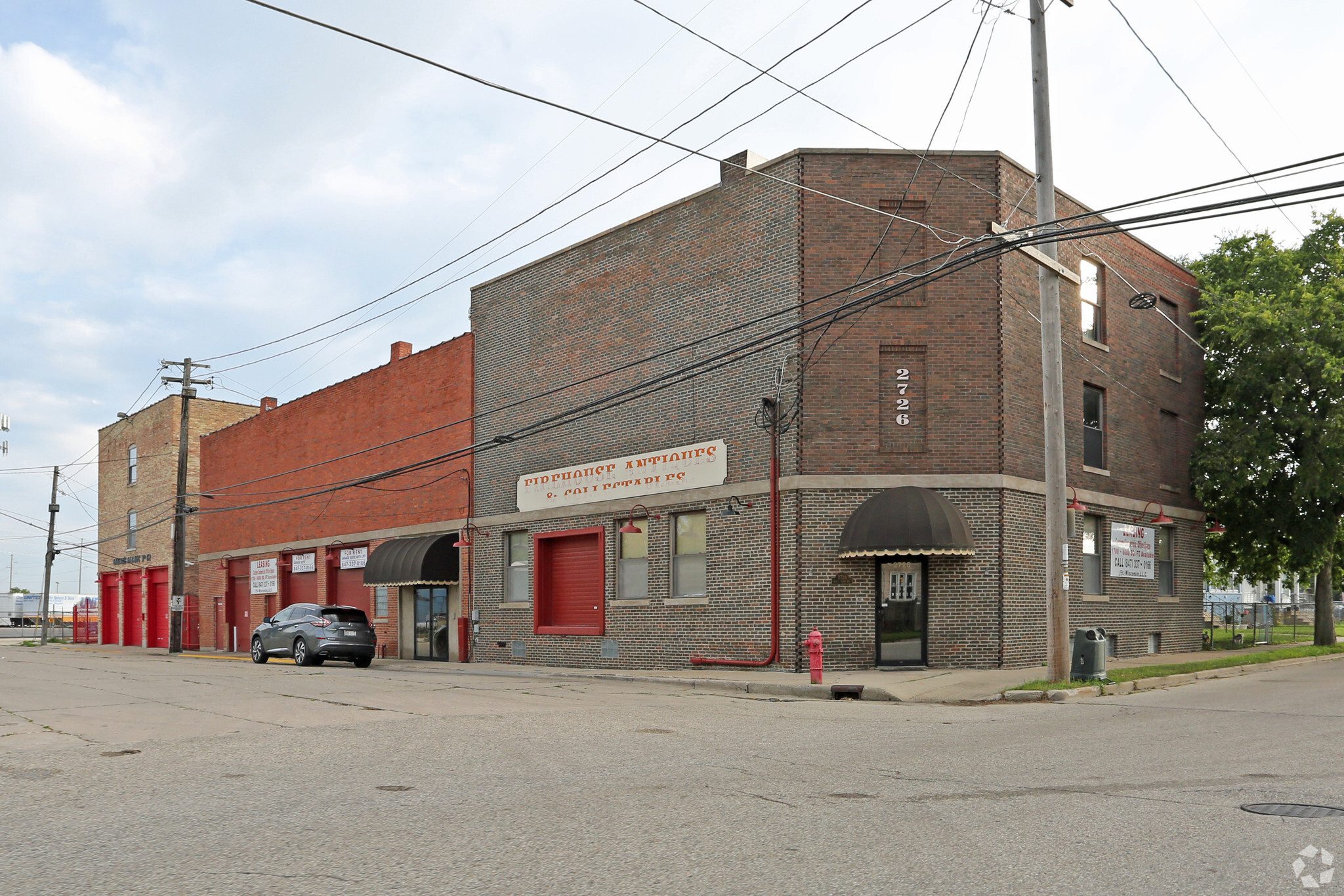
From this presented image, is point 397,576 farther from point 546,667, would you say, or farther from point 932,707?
point 932,707

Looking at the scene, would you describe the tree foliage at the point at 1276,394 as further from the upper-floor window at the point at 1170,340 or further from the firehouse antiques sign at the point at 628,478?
the firehouse antiques sign at the point at 628,478

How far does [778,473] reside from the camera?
22016 millimetres

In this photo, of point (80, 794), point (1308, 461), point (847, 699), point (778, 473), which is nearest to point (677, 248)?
point (778, 473)

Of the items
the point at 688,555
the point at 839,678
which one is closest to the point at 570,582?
the point at 688,555

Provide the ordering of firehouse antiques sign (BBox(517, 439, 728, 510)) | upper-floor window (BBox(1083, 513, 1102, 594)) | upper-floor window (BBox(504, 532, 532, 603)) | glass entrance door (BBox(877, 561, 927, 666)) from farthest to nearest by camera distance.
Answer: upper-floor window (BBox(504, 532, 532, 603)) < upper-floor window (BBox(1083, 513, 1102, 594)) < firehouse antiques sign (BBox(517, 439, 728, 510)) < glass entrance door (BBox(877, 561, 927, 666))

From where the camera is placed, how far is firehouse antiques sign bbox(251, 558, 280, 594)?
4019 cm

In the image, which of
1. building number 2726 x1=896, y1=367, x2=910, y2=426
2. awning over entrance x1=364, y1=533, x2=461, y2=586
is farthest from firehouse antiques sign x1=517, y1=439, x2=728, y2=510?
building number 2726 x1=896, y1=367, x2=910, y2=426

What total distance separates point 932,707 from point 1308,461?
16.2 metres

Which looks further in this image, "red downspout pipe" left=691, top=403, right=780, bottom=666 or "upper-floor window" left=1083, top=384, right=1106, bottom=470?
"upper-floor window" left=1083, top=384, right=1106, bottom=470

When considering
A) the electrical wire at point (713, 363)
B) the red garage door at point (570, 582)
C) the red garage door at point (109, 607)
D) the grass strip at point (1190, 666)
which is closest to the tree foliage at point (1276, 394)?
the grass strip at point (1190, 666)

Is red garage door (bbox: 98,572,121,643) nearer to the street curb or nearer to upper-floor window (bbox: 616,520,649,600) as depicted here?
upper-floor window (bbox: 616,520,649,600)

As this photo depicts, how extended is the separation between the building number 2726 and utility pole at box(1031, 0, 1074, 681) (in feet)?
14.7

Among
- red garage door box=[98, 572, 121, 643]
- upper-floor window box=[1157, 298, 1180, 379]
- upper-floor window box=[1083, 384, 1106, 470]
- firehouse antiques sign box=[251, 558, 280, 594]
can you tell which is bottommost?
red garage door box=[98, 572, 121, 643]

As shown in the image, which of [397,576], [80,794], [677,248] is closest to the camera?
[80,794]
